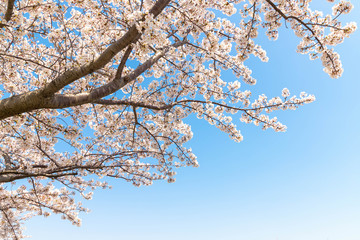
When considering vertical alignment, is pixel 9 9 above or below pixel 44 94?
above

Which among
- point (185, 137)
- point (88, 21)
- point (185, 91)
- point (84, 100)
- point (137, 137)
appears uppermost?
point (88, 21)

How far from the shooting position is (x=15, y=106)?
3.17 m

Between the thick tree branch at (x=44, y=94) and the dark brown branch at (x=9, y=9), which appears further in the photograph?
the dark brown branch at (x=9, y=9)

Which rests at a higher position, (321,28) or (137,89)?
(137,89)

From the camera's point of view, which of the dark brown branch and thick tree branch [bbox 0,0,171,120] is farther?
the dark brown branch

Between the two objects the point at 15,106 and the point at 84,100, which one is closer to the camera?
the point at 15,106

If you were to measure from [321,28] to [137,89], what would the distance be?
14.4ft

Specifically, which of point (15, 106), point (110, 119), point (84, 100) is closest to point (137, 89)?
point (110, 119)

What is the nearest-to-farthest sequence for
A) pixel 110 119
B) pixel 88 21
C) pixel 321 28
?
1. pixel 321 28
2. pixel 88 21
3. pixel 110 119

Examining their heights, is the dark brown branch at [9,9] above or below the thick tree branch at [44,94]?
above

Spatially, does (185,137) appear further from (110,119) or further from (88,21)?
(88,21)

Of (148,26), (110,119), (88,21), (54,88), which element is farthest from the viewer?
(110,119)

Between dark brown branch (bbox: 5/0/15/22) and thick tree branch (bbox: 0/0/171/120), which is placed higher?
dark brown branch (bbox: 5/0/15/22)

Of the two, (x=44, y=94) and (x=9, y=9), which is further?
(x=9, y=9)
